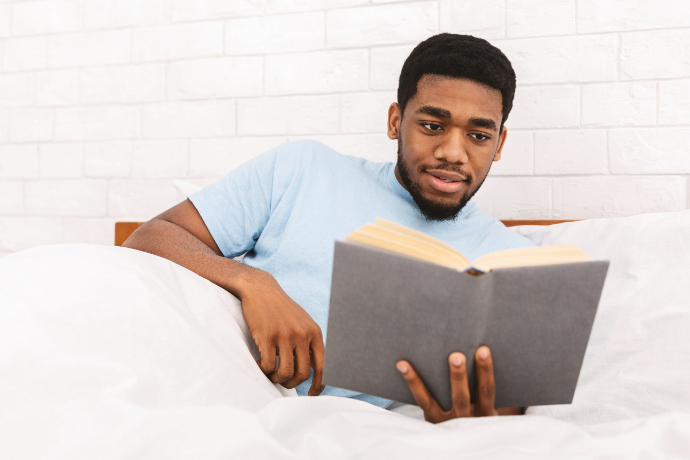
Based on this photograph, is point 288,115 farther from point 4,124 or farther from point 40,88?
point 4,124

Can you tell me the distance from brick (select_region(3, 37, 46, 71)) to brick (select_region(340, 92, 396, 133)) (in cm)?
101

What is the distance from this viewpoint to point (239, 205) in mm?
1082

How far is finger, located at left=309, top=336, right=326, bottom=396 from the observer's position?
80 centimetres

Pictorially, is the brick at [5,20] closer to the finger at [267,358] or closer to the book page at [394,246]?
the finger at [267,358]

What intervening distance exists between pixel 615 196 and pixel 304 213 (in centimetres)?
79

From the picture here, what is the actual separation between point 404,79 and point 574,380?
787mm

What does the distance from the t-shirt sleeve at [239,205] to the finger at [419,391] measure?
0.59m

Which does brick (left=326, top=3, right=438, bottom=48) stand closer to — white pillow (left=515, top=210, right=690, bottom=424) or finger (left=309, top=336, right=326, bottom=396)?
white pillow (left=515, top=210, right=690, bottom=424)

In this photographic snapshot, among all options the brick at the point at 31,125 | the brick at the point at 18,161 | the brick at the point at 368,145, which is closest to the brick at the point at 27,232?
the brick at the point at 18,161

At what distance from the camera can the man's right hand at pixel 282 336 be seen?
0.76 m

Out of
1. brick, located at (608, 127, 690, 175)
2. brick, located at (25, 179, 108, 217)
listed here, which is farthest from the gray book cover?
brick, located at (25, 179, 108, 217)

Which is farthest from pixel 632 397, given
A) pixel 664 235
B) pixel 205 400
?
pixel 205 400

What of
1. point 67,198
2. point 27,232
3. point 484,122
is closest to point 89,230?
point 67,198

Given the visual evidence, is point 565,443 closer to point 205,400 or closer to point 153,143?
point 205,400
